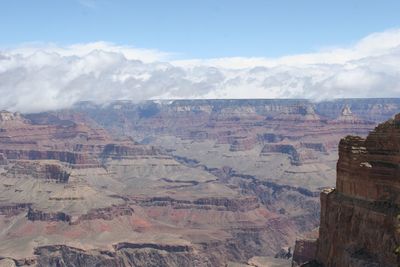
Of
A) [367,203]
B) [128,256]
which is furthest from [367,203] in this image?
[128,256]

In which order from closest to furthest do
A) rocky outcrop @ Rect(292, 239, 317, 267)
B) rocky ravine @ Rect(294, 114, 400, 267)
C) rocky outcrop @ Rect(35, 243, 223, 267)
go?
1. rocky ravine @ Rect(294, 114, 400, 267)
2. rocky outcrop @ Rect(292, 239, 317, 267)
3. rocky outcrop @ Rect(35, 243, 223, 267)

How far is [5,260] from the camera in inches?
6250

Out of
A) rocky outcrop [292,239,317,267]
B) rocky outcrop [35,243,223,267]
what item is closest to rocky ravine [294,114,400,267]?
rocky outcrop [292,239,317,267]

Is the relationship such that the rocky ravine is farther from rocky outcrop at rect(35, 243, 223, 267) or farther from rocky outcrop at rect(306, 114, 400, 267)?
rocky outcrop at rect(35, 243, 223, 267)

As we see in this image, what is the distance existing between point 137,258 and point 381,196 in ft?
494

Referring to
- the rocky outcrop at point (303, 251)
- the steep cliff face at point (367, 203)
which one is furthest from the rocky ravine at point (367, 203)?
the rocky outcrop at point (303, 251)

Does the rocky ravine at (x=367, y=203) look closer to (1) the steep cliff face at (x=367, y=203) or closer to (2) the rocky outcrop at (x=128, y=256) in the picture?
(1) the steep cliff face at (x=367, y=203)

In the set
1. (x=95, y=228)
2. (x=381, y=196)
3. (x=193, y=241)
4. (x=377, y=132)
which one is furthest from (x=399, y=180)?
(x=95, y=228)

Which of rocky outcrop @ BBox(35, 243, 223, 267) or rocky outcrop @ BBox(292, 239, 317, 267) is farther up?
rocky outcrop @ BBox(292, 239, 317, 267)

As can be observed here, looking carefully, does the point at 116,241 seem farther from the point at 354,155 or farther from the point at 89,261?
the point at 354,155

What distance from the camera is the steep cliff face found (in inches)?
1211

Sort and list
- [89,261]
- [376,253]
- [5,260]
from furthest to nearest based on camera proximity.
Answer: [89,261], [5,260], [376,253]

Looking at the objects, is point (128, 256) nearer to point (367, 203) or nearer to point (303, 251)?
point (303, 251)

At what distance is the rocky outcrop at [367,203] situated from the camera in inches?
1210
